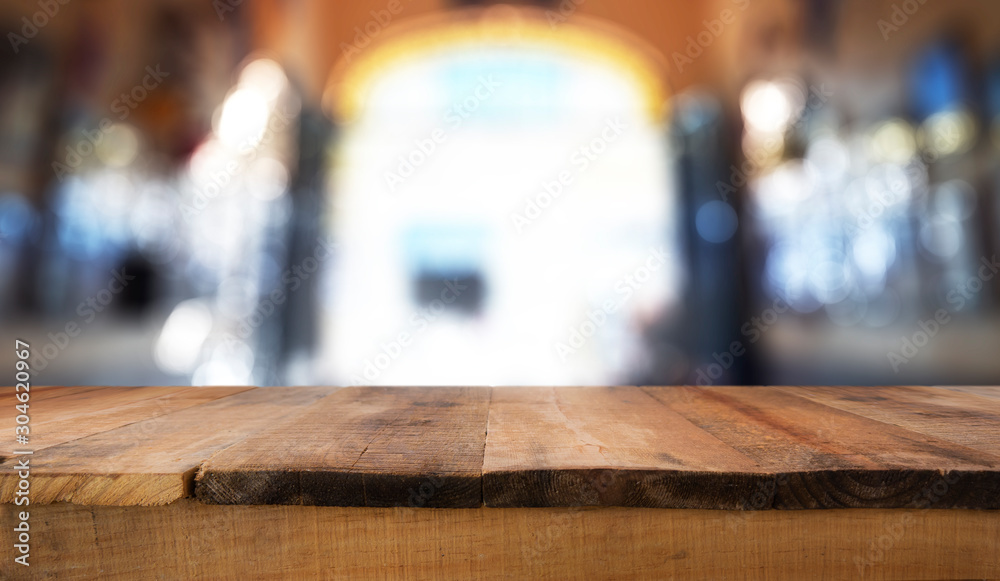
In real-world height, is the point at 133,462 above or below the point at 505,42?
below

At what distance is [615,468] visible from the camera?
2.29 ft

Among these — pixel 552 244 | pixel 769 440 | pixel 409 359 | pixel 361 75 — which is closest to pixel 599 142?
pixel 552 244

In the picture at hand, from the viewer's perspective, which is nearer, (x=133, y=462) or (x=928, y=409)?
(x=133, y=462)

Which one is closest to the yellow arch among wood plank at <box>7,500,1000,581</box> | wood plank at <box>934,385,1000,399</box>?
wood plank at <box>934,385,1000,399</box>

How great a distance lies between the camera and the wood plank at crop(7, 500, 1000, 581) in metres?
0.74

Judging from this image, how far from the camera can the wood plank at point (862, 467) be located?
695mm

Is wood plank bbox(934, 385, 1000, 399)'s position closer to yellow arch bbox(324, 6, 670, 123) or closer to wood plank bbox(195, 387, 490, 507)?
wood plank bbox(195, 387, 490, 507)

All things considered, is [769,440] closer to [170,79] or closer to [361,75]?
[170,79]

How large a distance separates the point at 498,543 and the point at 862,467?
17.8 inches

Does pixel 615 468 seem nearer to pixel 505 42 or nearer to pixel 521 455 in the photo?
pixel 521 455

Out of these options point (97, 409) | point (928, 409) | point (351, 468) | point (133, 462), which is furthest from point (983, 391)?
point (97, 409)

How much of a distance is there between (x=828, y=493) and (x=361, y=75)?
5918 millimetres

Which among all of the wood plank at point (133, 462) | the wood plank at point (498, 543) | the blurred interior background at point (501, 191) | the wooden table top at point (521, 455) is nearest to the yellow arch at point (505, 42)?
the blurred interior background at point (501, 191)

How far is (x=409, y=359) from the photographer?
5805 millimetres
